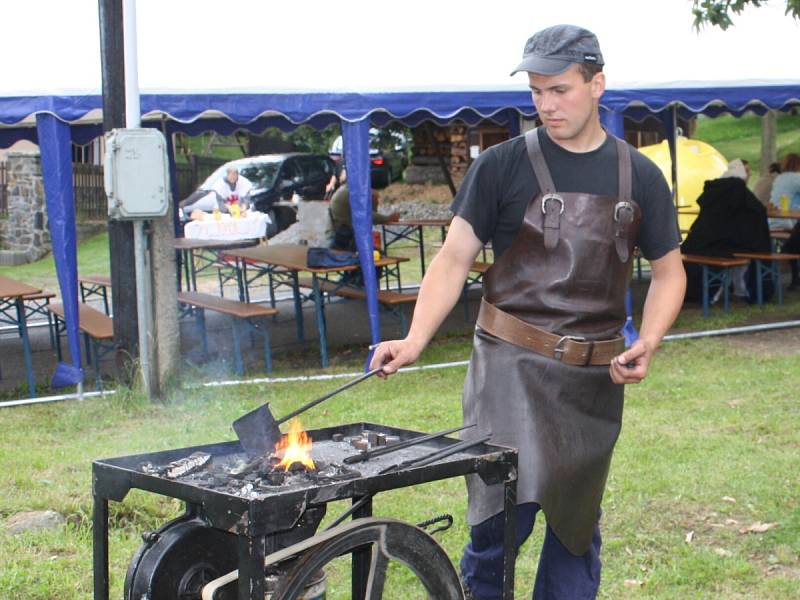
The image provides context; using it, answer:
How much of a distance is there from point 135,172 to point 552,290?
15.2 feet

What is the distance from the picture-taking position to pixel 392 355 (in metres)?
2.98

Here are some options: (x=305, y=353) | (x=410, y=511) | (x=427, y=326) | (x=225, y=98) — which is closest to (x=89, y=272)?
(x=305, y=353)

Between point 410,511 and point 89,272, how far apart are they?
12090mm

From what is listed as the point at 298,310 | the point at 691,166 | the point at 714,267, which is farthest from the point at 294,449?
the point at 691,166

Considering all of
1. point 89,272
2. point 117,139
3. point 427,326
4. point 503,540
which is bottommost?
point 89,272

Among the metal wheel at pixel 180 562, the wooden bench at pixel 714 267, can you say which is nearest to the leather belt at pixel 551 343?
the metal wheel at pixel 180 562

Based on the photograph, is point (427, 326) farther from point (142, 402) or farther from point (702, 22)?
point (702, 22)

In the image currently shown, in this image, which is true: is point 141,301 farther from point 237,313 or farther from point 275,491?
point 275,491

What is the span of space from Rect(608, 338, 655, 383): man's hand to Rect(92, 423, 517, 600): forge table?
39 cm

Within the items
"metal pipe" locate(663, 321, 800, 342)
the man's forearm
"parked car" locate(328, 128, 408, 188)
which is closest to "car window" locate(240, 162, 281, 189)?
"parked car" locate(328, 128, 408, 188)

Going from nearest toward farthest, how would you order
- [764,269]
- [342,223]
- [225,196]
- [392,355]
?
1. [392,355]
2. [764,269]
3. [342,223]
4. [225,196]

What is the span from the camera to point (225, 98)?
8.05 metres

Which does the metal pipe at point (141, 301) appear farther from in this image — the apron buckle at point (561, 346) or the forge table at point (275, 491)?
the apron buckle at point (561, 346)

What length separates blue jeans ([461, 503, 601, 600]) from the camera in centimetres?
321
